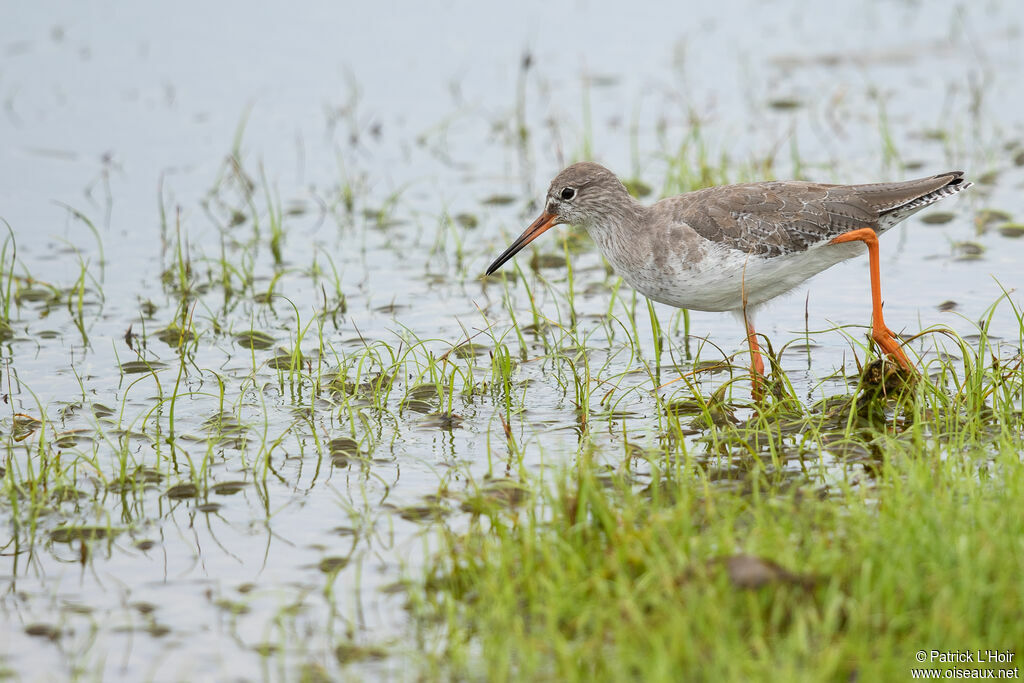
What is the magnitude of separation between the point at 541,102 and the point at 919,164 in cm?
494

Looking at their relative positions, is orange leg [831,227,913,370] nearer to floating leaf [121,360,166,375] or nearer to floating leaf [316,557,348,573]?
floating leaf [316,557,348,573]

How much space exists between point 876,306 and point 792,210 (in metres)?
1.07

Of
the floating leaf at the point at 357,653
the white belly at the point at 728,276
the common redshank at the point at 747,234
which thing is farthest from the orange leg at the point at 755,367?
the floating leaf at the point at 357,653

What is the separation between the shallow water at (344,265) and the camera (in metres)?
6.78

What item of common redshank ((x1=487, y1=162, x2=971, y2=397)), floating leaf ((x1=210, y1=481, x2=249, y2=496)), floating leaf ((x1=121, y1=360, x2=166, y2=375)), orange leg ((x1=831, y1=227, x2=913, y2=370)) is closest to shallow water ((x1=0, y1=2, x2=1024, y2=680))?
floating leaf ((x1=210, y1=481, x2=249, y2=496))

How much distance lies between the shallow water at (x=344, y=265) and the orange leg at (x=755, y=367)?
0.36m

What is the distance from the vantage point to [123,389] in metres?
9.41

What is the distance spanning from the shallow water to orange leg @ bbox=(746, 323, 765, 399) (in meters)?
0.36

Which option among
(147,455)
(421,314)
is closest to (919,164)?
(421,314)

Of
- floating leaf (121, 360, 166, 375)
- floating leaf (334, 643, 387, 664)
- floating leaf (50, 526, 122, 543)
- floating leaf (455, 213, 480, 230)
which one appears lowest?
floating leaf (334, 643, 387, 664)

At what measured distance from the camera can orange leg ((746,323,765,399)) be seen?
852 centimetres

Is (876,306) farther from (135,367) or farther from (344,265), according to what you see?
(135,367)

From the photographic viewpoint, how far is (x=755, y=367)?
30.0ft

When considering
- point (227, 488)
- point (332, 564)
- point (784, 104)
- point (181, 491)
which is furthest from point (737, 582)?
point (784, 104)
